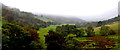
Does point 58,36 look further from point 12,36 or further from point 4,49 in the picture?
point 4,49

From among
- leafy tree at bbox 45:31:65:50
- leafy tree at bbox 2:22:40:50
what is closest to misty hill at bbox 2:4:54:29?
leafy tree at bbox 2:22:40:50

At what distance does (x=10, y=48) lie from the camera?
93.7 ft

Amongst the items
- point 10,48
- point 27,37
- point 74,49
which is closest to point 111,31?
point 74,49

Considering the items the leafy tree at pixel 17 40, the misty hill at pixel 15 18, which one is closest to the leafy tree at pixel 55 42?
the leafy tree at pixel 17 40

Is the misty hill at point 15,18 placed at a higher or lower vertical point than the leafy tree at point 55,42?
higher

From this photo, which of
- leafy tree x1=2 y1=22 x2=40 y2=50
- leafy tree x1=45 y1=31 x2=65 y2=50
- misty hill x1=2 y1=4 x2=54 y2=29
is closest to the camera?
leafy tree x1=2 y1=22 x2=40 y2=50

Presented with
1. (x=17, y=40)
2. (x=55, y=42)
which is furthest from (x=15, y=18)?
(x=17, y=40)

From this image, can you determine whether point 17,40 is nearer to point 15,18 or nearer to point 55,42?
point 55,42

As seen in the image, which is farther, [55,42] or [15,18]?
[15,18]

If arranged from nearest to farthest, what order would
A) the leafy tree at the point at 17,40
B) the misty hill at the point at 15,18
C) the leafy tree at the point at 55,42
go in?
1. the leafy tree at the point at 17,40
2. the leafy tree at the point at 55,42
3. the misty hill at the point at 15,18

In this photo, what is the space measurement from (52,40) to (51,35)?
3.88 feet

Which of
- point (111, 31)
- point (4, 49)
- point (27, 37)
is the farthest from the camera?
point (111, 31)

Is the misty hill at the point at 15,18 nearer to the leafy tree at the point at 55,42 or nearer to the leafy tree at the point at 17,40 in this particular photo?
the leafy tree at the point at 17,40

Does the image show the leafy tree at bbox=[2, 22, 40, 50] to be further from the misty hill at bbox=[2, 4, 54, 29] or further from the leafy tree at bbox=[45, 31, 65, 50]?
the leafy tree at bbox=[45, 31, 65, 50]
